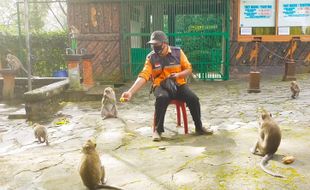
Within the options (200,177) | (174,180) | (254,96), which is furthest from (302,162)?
(254,96)

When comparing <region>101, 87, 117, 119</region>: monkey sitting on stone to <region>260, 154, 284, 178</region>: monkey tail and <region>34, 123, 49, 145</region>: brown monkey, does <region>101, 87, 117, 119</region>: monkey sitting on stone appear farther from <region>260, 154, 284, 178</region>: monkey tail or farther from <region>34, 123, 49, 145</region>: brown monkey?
<region>260, 154, 284, 178</region>: monkey tail

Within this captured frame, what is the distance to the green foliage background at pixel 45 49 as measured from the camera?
14523mm

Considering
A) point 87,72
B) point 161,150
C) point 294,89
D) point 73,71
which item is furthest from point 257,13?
point 161,150

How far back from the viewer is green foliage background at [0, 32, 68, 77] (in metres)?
14.5

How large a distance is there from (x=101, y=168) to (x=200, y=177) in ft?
3.24

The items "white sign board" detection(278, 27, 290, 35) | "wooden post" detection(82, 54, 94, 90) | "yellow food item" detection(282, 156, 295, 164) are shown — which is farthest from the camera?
"white sign board" detection(278, 27, 290, 35)

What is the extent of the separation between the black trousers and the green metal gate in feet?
21.5

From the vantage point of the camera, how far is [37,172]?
411cm

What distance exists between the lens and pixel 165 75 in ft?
17.9

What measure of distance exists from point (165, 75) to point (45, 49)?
34.1 feet

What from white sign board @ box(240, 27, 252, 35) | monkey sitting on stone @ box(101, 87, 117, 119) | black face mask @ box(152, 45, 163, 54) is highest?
white sign board @ box(240, 27, 252, 35)

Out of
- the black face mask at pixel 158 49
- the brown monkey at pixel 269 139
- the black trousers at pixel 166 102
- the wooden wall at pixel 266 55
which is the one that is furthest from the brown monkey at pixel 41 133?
the wooden wall at pixel 266 55

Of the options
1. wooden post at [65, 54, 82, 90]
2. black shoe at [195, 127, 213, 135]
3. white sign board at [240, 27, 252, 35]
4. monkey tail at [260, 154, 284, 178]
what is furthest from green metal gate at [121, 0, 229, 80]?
monkey tail at [260, 154, 284, 178]

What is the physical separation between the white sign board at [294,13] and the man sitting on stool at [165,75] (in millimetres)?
7715
